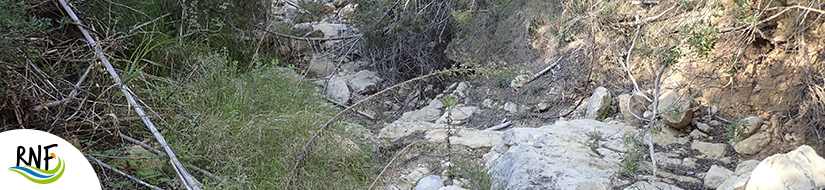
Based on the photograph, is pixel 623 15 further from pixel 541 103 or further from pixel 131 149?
pixel 131 149

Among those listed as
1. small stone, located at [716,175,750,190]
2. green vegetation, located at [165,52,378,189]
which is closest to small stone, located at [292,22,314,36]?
green vegetation, located at [165,52,378,189]

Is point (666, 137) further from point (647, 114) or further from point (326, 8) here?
point (326, 8)

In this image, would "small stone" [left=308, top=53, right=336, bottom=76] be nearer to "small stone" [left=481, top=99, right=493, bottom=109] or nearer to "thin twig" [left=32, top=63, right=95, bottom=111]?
"small stone" [left=481, top=99, right=493, bottom=109]

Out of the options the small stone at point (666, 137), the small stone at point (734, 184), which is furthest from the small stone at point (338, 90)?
the small stone at point (734, 184)

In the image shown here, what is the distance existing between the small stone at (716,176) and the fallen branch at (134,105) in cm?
210

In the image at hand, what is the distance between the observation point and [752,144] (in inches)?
111

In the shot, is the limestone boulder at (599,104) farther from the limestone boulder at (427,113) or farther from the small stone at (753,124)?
the limestone boulder at (427,113)

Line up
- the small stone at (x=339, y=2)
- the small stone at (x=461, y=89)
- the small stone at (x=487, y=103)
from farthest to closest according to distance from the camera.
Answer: the small stone at (x=339, y=2), the small stone at (x=461, y=89), the small stone at (x=487, y=103)

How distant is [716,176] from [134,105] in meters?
2.56

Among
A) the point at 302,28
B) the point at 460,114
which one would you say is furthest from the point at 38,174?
the point at 302,28

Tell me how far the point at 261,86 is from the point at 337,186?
124 centimetres

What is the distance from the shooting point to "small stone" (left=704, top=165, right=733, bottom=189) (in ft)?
8.07

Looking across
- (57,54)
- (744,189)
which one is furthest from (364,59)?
(744,189)

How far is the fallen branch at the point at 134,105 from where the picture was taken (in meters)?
2.44
